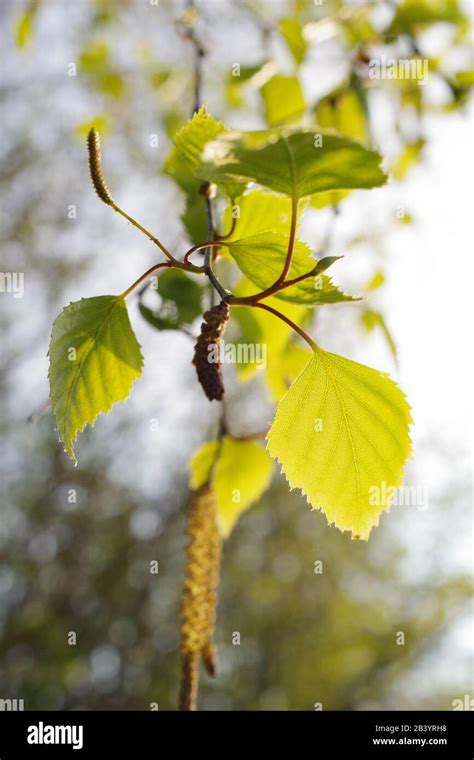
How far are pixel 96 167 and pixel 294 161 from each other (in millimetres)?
93

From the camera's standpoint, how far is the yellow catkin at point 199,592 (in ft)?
1.56

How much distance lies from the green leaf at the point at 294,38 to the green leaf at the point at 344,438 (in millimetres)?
478

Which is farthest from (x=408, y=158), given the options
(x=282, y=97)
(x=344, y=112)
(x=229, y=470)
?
(x=229, y=470)

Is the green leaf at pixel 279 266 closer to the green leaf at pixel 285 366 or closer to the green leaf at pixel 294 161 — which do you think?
the green leaf at pixel 294 161

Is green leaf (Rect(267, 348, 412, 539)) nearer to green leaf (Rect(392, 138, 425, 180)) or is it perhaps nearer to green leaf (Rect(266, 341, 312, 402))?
green leaf (Rect(266, 341, 312, 402))

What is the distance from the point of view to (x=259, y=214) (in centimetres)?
42

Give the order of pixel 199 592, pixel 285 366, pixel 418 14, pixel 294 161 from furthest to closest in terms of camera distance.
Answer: pixel 418 14
pixel 285 366
pixel 199 592
pixel 294 161

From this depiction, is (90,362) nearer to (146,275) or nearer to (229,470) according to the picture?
(146,275)

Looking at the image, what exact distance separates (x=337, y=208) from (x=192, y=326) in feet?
0.65

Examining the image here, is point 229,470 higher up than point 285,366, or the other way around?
point 285,366

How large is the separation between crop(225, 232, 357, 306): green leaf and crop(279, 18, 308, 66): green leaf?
0.45 m

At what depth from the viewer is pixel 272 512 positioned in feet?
17.7

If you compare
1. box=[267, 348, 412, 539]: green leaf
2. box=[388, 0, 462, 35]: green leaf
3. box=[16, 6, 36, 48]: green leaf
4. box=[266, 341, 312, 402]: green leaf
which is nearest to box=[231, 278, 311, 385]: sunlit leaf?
box=[266, 341, 312, 402]: green leaf
